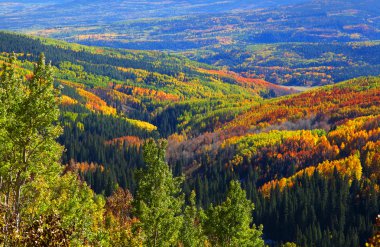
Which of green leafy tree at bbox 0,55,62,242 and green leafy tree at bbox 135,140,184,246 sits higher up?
green leafy tree at bbox 0,55,62,242

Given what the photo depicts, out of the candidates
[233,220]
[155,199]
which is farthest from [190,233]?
[155,199]

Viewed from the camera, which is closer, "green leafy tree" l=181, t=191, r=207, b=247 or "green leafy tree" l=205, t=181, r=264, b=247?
"green leafy tree" l=205, t=181, r=264, b=247

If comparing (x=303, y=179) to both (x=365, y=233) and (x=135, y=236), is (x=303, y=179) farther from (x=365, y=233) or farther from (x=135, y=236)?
(x=135, y=236)

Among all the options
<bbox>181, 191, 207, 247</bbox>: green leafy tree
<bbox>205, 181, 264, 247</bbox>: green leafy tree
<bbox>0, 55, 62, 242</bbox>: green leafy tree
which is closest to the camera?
<bbox>0, 55, 62, 242</bbox>: green leafy tree

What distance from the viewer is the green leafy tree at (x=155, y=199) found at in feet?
188

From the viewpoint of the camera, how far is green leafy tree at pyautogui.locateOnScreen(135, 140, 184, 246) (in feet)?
188

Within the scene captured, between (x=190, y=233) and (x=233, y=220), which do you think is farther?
(x=190, y=233)

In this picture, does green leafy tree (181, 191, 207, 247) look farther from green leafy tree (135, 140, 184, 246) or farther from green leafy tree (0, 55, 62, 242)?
green leafy tree (0, 55, 62, 242)

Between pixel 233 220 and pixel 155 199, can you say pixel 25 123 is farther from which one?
pixel 233 220

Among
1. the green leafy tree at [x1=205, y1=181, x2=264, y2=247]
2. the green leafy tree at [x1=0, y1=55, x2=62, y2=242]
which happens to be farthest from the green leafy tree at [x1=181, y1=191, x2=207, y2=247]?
the green leafy tree at [x1=0, y1=55, x2=62, y2=242]

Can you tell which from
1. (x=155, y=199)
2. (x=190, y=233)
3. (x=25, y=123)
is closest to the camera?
(x=25, y=123)

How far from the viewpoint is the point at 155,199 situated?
57.4m

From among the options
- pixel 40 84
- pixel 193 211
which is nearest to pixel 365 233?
pixel 193 211

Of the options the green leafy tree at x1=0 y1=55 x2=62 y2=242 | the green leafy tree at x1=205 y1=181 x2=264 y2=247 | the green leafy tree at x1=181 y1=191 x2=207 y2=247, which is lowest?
the green leafy tree at x1=181 y1=191 x2=207 y2=247
